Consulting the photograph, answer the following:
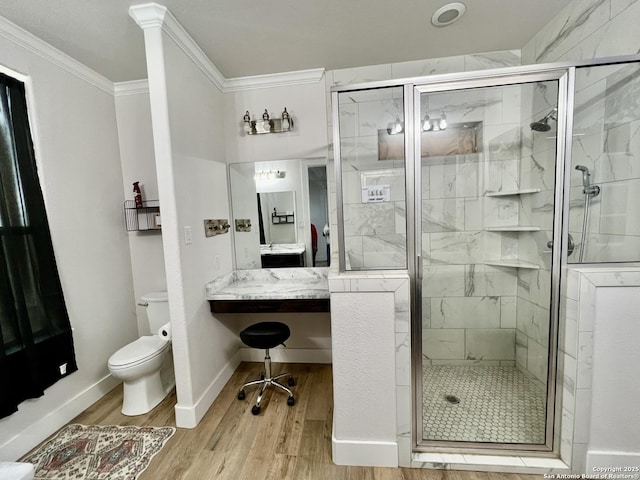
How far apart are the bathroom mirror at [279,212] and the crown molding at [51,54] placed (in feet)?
4.06

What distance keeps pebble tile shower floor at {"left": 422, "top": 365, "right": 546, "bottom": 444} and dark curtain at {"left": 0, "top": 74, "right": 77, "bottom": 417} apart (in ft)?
7.98

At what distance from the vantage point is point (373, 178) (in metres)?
2.04

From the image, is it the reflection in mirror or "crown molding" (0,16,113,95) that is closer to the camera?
"crown molding" (0,16,113,95)

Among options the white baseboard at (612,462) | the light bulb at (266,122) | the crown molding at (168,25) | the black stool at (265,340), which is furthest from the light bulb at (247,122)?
the white baseboard at (612,462)

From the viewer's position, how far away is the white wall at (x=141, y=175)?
92.7 inches

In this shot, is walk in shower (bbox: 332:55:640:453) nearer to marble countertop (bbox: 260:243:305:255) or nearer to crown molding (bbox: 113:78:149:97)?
marble countertop (bbox: 260:243:305:255)

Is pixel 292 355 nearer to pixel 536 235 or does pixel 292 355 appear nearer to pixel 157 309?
pixel 157 309

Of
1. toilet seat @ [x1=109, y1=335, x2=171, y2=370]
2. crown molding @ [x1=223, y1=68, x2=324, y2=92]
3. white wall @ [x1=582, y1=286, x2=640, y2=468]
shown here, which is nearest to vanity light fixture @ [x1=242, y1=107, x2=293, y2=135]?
crown molding @ [x1=223, y1=68, x2=324, y2=92]

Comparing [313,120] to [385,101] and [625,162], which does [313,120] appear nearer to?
[385,101]

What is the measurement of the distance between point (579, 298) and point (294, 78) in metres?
2.51

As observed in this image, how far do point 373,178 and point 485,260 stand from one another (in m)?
1.18

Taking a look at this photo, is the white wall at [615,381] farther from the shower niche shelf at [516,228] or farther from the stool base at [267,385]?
the stool base at [267,385]

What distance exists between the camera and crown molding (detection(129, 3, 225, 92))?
1.51 meters

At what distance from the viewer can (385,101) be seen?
1.73 metres
